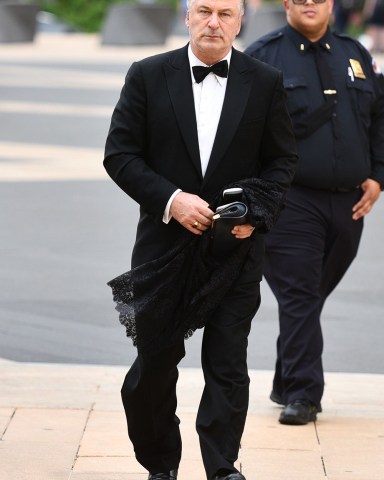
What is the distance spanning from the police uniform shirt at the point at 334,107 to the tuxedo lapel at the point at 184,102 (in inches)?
53.5

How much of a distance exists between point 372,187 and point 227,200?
1707 millimetres

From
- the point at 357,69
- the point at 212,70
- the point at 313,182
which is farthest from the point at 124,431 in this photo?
the point at 357,69

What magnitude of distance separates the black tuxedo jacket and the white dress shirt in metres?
0.03

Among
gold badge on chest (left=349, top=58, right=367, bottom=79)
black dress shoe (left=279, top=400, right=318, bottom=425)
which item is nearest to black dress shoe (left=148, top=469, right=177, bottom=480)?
black dress shoe (left=279, top=400, right=318, bottom=425)

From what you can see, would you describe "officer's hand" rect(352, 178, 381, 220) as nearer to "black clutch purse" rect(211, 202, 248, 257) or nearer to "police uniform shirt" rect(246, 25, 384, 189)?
Result: "police uniform shirt" rect(246, 25, 384, 189)

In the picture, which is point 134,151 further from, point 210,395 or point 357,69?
point 357,69

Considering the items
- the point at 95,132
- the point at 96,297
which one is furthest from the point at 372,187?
the point at 95,132

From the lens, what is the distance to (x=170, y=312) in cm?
455

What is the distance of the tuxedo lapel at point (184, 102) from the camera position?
4465 millimetres

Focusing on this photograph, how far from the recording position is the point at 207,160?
4.52 metres

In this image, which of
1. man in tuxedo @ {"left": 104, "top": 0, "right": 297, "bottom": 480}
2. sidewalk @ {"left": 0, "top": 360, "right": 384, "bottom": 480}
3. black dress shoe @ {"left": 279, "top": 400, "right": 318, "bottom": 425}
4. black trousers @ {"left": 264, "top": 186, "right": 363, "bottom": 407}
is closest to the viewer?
man in tuxedo @ {"left": 104, "top": 0, "right": 297, "bottom": 480}

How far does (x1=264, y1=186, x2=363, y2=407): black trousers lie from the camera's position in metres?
5.78

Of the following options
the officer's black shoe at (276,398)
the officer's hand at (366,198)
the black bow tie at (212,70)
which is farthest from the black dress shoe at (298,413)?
the black bow tie at (212,70)

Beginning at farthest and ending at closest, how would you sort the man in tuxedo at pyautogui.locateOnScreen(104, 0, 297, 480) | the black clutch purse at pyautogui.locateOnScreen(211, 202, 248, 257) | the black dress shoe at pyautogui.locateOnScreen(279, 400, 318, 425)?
the black dress shoe at pyautogui.locateOnScreen(279, 400, 318, 425) < the man in tuxedo at pyautogui.locateOnScreen(104, 0, 297, 480) < the black clutch purse at pyautogui.locateOnScreen(211, 202, 248, 257)
